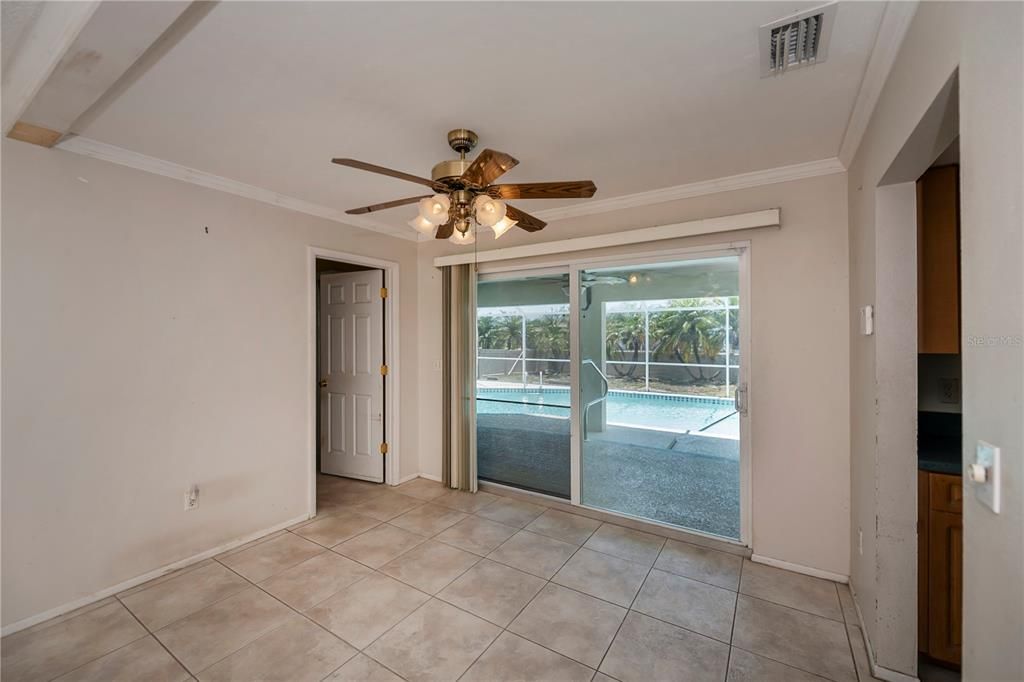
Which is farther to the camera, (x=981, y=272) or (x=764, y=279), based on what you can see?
(x=764, y=279)

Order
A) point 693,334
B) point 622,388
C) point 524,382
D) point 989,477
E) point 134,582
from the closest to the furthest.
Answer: point 989,477 → point 134,582 → point 693,334 → point 622,388 → point 524,382

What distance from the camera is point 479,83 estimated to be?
1.74 meters

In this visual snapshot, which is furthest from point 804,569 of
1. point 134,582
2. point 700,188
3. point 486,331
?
point 134,582

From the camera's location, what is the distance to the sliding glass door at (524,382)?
142 inches

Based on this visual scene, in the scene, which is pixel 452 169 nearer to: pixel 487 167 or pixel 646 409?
pixel 487 167

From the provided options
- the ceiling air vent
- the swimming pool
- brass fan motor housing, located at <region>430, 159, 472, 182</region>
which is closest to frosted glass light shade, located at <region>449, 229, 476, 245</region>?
brass fan motor housing, located at <region>430, 159, 472, 182</region>

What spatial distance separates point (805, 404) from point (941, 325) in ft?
2.68

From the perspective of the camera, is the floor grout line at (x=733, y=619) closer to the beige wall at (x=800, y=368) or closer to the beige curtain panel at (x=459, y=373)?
the beige wall at (x=800, y=368)

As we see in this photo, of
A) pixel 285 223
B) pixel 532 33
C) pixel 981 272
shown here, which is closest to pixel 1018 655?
pixel 981 272

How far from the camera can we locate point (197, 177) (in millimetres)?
2678

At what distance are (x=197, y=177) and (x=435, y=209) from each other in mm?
1928

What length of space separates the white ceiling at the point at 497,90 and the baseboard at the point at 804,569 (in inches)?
96.5

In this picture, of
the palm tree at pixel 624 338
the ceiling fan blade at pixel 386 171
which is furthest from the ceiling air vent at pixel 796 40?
the palm tree at pixel 624 338

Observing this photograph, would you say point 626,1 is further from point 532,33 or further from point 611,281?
point 611,281
